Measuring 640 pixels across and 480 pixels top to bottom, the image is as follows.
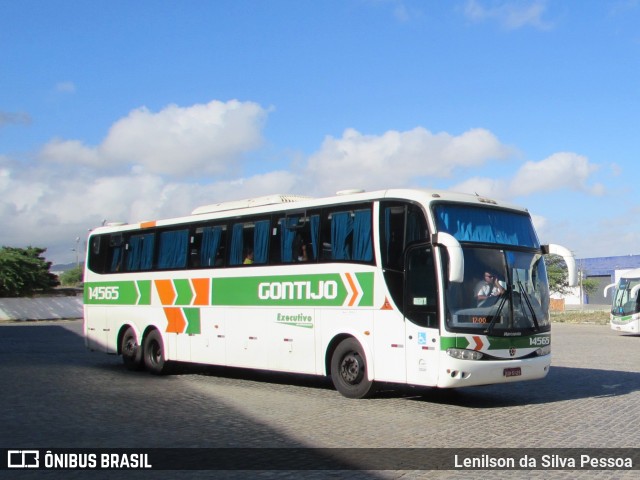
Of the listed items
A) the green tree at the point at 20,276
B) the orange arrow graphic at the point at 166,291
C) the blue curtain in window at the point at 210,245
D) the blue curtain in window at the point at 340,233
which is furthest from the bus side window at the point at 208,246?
the green tree at the point at 20,276

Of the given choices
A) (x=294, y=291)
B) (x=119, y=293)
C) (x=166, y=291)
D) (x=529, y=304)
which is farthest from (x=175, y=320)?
(x=529, y=304)

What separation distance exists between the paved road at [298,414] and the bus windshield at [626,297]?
18.0 meters

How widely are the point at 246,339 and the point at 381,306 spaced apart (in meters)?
3.86

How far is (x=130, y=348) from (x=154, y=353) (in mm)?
910

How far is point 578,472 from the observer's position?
8.09 meters

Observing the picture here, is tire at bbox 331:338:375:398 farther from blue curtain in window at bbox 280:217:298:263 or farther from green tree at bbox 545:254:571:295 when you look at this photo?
green tree at bbox 545:254:571:295

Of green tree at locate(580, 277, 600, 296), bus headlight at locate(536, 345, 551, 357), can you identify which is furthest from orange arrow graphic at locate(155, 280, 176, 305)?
green tree at locate(580, 277, 600, 296)

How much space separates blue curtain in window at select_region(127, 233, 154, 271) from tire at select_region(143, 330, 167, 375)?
5.24 ft

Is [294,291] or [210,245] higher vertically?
[210,245]

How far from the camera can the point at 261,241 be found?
15.9 meters

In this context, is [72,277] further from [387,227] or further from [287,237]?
[387,227]

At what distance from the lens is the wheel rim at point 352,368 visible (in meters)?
13.6

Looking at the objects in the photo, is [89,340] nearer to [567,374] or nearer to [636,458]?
[567,374]

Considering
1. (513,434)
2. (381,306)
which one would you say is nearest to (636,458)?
(513,434)
